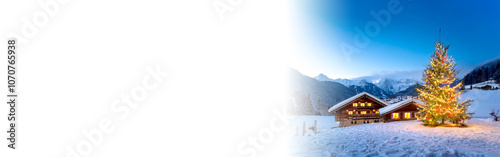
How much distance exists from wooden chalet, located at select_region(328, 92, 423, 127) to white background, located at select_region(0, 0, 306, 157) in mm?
14171

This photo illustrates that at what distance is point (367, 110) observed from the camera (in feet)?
58.9

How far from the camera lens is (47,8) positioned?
406cm

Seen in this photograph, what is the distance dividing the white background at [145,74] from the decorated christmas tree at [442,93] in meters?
10.2

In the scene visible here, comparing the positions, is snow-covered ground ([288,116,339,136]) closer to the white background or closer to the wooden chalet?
the wooden chalet

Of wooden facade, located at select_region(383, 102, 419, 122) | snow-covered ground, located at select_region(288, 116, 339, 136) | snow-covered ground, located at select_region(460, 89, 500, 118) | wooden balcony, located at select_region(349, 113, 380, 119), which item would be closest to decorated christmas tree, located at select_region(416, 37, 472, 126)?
snow-covered ground, located at select_region(288, 116, 339, 136)

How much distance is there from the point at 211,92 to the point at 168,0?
267 cm

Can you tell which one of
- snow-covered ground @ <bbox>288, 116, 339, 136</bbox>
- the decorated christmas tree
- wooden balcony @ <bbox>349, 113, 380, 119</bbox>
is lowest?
snow-covered ground @ <bbox>288, 116, 339, 136</bbox>

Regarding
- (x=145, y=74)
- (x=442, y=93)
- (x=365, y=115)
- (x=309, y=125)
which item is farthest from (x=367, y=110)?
(x=145, y=74)

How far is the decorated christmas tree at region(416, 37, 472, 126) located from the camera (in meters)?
9.96

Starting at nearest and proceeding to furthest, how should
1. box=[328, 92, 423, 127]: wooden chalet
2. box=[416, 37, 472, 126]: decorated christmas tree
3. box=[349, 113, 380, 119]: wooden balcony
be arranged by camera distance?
box=[416, 37, 472, 126]: decorated christmas tree < box=[328, 92, 423, 127]: wooden chalet < box=[349, 113, 380, 119]: wooden balcony

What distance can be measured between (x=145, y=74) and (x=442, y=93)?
14033 millimetres

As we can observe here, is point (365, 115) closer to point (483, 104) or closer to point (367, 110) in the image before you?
point (367, 110)

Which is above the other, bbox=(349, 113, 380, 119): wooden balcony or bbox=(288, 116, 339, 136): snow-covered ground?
bbox=(349, 113, 380, 119): wooden balcony

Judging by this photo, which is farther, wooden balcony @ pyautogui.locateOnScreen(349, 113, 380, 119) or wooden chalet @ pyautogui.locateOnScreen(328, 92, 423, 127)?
wooden balcony @ pyautogui.locateOnScreen(349, 113, 380, 119)
